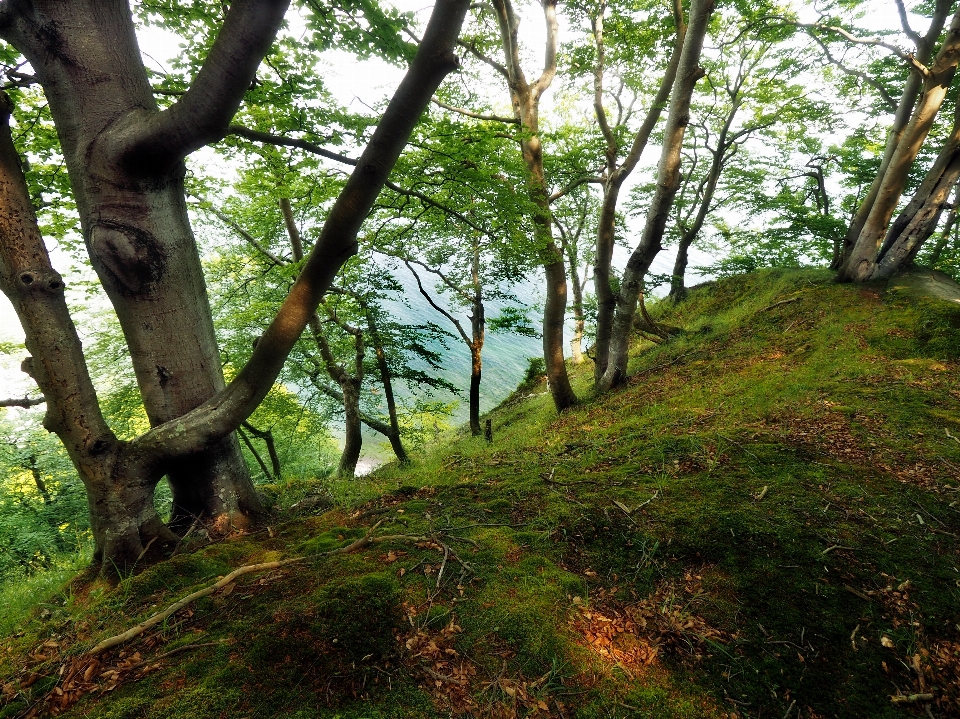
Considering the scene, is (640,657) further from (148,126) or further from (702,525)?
(148,126)

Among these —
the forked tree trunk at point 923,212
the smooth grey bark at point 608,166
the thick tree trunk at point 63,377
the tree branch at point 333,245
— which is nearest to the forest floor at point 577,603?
the thick tree trunk at point 63,377

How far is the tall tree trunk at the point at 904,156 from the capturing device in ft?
22.6

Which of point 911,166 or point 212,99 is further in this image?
point 911,166

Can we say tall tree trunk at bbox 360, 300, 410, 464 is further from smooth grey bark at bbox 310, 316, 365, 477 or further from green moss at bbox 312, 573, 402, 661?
green moss at bbox 312, 573, 402, 661

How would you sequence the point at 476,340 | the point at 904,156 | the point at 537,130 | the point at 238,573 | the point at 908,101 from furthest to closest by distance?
the point at 476,340 → the point at 908,101 → the point at 537,130 → the point at 904,156 → the point at 238,573

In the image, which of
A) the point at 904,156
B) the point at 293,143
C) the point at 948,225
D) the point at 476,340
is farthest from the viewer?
the point at 476,340

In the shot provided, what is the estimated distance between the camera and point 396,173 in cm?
458

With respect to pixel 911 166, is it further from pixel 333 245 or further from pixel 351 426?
pixel 351 426

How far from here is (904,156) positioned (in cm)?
729

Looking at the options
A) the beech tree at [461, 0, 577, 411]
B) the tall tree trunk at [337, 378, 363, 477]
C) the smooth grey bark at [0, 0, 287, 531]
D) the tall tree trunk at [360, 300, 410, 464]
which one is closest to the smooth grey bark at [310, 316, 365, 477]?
the tall tree trunk at [337, 378, 363, 477]

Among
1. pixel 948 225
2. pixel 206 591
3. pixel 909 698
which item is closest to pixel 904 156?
pixel 948 225

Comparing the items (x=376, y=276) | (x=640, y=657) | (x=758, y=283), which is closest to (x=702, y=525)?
(x=640, y=657)

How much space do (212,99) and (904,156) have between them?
10.0 metres

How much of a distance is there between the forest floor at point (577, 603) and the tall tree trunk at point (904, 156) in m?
6.06
